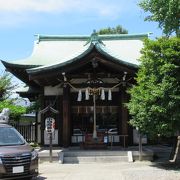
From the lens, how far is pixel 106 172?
15000 mm

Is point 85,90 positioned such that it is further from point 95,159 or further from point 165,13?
point 165,13

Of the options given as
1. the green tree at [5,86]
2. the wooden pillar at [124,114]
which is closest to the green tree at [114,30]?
the green tree at [5,86]

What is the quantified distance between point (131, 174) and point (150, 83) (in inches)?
142

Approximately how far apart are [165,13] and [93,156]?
7.04 m

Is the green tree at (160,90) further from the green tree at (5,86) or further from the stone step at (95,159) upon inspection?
the green tree at (5,86)

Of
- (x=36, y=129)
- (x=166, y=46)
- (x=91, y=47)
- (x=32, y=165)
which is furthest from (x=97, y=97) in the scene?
(x=32, y=165)

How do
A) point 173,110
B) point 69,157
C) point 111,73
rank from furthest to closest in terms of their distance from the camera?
1. point 111,73
2. point 69,157
3. point 173,110

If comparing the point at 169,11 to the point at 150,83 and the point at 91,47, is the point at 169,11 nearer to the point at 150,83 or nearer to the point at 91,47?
the point at 150,83

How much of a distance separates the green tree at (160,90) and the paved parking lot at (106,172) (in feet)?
5.27

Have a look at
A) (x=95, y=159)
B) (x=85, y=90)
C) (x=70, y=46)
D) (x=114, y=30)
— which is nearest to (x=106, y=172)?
(x=95, y=159)

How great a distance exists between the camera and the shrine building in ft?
65.7

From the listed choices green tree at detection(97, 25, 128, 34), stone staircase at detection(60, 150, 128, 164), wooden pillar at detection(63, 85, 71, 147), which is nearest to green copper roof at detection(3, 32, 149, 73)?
wooden pillar at detection(63, 85, 71, 147)

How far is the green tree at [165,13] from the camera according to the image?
52.8ft

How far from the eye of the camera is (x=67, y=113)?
20.7 meters
